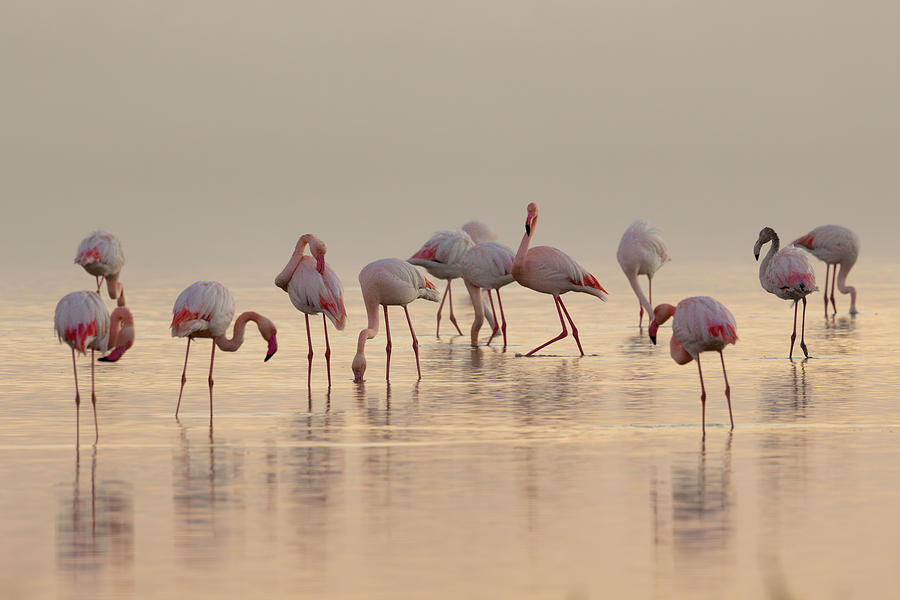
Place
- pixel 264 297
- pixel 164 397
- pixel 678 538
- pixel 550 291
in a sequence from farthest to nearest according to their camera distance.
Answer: pixel 264 297, pixel 550 291, pixel 164 397, pixel 678 538

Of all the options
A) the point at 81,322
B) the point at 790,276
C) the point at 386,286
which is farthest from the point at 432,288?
the point at 81,322

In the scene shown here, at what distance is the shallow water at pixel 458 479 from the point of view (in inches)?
250

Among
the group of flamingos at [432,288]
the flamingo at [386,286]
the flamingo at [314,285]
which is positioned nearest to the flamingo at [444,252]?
the group of flamingos at [432,288]

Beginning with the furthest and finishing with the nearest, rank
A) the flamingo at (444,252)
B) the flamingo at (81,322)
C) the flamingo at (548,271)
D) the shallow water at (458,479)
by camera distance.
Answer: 1. the flamingo at (444,252)
2. the flamingo at (548,271)
3. the flamingo at (81,322)
4. the shallow water at (458,479)

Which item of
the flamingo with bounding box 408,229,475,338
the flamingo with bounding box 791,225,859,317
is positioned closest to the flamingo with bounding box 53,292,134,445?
the flamingo with bounding box 408,229,475,338

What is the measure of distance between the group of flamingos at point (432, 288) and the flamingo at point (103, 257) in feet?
0.04

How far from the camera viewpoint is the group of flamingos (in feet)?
A: 32.6

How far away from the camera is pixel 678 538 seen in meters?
6.96

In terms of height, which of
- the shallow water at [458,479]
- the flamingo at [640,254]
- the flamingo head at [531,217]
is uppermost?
the flamingo head at [531,217]

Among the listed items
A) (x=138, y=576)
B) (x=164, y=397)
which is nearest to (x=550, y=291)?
(x=164, y=397)

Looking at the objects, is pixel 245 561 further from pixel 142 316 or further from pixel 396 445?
pixel 142 316

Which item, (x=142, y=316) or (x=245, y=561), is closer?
(x=245, y=561)

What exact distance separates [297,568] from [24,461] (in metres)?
3.11

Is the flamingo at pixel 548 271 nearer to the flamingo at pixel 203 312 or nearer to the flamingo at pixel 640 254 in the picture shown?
the flamingo at pixel 640 254
